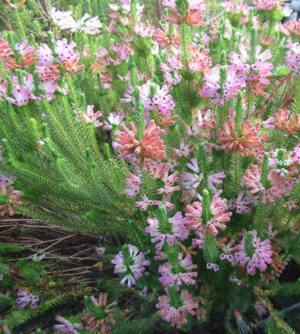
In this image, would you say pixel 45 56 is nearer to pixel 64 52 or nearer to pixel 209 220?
pixel 64 52

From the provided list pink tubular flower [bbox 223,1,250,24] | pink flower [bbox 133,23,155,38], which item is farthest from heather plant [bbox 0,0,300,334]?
pink tubular flower [bbox 223,1,250,24]

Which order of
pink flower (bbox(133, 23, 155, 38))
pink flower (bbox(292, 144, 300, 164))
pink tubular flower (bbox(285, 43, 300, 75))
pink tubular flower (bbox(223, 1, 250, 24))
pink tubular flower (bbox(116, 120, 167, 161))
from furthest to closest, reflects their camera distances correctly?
pink tubular flower (bbox(223, 1, 250, 24))
pink flower (bbox(133, 23, 155, 38))
pink tubular flower (bbox(285, 43, 300, 75))
pink flower (bbox(292, 144, 300, 164))
pink tubular flower (bbox(116, 120, 167, 161))

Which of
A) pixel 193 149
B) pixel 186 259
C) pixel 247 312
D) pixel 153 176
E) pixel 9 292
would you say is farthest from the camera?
→ pixel 9 292

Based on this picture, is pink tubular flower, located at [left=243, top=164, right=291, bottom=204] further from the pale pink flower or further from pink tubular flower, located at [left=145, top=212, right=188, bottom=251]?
the pale pink flower

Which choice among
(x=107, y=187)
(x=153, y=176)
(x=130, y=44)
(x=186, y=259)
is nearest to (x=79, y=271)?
(x=107, y=187)

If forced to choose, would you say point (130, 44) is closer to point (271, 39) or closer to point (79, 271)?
point (271, 39)

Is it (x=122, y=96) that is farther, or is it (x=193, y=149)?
(x=122, y=96)
